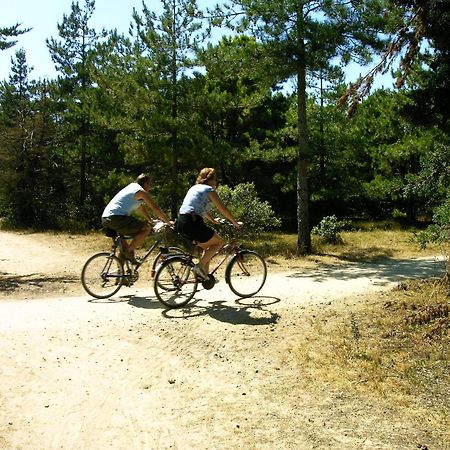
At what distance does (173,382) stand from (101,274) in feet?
11.4

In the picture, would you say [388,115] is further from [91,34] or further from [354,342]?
[354,342]

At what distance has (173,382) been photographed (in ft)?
16.9

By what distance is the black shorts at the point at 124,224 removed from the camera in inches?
311

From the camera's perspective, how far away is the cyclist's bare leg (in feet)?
24.0

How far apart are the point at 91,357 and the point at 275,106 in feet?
59.1

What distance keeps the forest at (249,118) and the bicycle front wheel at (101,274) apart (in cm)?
437

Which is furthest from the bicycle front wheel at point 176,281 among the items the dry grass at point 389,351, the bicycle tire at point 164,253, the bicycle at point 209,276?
the dry grass at point 389,351

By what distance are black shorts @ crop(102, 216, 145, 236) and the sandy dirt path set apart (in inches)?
41.4

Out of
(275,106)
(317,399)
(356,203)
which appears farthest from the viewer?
(356,203)

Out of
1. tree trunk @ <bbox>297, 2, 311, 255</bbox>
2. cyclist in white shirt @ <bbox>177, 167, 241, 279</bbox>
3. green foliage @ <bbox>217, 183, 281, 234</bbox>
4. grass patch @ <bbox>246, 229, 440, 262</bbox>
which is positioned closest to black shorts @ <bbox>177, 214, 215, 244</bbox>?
cyclist in white shirt @ <bbox>177, 167, 241, 279</bbox>

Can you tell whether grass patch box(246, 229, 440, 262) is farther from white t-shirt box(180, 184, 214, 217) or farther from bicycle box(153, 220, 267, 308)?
white t-shirt box(180, 184, 214, 217)

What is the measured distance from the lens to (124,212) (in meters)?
7.91

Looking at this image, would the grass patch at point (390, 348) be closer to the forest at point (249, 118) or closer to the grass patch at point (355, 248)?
the forest at point (249, 118)

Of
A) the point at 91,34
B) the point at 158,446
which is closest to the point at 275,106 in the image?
the point at 91,34
